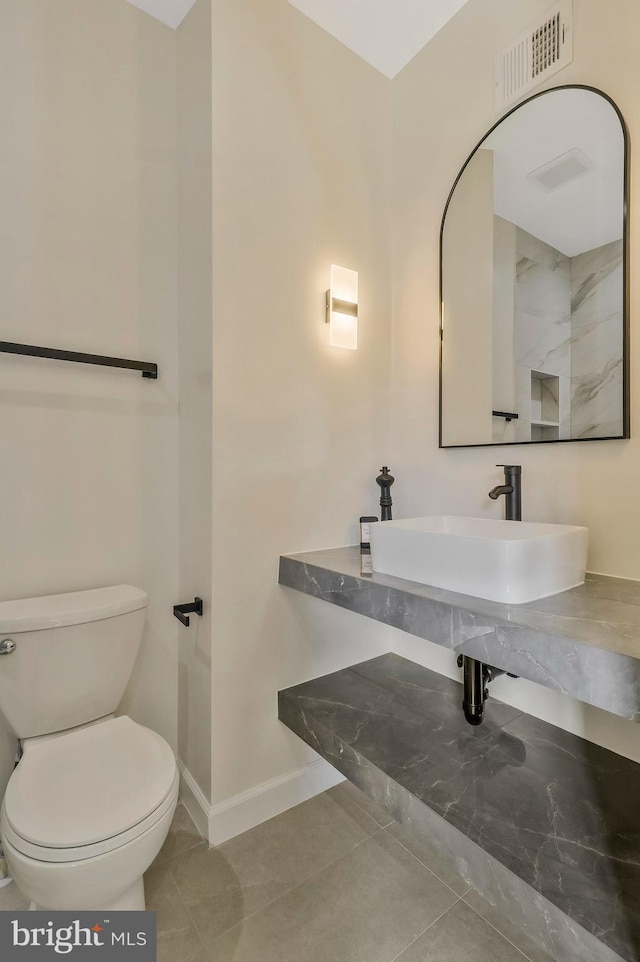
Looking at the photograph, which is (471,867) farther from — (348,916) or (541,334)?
(541,334)

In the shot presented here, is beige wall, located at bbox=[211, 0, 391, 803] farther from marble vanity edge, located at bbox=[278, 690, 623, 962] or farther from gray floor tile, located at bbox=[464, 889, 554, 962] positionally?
gray floor tile, located at bbox=[464, 889, 554, 962]

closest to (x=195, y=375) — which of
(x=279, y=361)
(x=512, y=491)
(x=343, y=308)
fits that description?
(x=279, y=361)

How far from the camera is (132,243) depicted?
163 centimetres

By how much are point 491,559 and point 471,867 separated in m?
0.67

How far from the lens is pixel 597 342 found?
1322mm

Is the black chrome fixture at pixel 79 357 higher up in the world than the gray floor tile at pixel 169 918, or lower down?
higher up

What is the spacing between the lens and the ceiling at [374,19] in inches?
64.4

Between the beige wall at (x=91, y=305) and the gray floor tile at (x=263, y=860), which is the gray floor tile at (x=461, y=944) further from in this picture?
the beige wall at (x=91, y=305)

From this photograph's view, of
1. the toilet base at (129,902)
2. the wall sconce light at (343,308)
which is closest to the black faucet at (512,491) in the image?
the wall sconce light at (343,308)

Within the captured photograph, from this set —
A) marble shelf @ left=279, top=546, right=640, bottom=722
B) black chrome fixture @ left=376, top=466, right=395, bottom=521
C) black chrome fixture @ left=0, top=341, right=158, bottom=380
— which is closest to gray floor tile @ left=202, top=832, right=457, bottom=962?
marble shelf @ left=279, top=546, right=640, bottom=722

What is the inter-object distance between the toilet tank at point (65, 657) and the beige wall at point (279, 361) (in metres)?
0.29

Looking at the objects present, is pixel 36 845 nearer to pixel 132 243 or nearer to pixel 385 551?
pixel 385 551

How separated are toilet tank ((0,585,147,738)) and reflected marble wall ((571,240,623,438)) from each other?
1.48 m

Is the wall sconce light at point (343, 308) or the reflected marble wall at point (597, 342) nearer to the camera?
the reflected marble wall at point (597, 342)
